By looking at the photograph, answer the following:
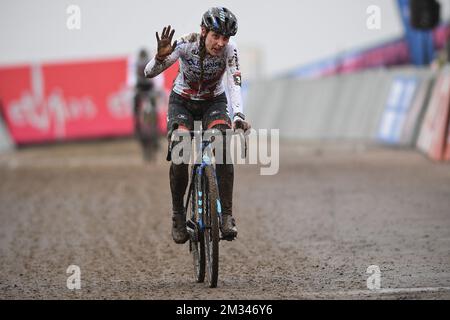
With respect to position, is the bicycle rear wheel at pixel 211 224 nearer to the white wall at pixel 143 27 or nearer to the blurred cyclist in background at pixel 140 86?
the blurred cyclist in background at pixel 140 86

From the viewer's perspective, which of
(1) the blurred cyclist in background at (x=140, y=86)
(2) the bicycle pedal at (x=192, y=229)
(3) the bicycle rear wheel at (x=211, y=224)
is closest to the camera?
(3) the bicycle rear wheel at (x=211, y=224)

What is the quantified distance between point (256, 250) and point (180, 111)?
73.1 inches

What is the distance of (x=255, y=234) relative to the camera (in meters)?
10.1

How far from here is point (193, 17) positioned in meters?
28.5

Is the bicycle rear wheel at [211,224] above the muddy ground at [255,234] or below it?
above

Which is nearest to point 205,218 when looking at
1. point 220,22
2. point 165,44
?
point 165,44

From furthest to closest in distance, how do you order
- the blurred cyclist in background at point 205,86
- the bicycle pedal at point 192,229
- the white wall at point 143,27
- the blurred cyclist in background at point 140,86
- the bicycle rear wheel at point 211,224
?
1. the white wall at point 143,27
2. the blurred cyclist in background at point 140,86
3. the bicycle pedal at point 192,229
4. the blurred cyclist in background at point 205,86
5. the bicycle rear wheel at point 211,224

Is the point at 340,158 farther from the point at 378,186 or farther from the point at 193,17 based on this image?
the point at 193,17

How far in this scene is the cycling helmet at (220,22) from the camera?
7340 millimetres

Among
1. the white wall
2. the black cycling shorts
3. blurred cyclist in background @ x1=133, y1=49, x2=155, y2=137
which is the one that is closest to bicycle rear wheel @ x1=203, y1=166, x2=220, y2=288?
the black cycling shorts

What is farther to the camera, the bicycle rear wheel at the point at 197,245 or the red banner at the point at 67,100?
the red banner at the point at 67,100

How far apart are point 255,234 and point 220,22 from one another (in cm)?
325

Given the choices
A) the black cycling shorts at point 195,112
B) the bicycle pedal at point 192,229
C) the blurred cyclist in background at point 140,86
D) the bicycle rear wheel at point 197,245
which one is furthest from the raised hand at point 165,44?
the blurred cyclist in background at point 140,86

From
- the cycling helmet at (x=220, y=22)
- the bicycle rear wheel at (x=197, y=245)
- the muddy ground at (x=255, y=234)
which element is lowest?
the muddy ground at (x=255, y=234)
